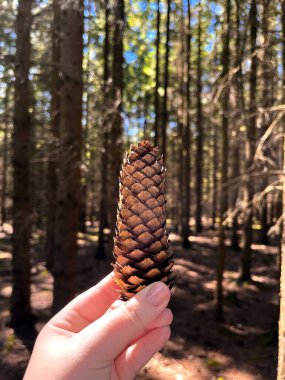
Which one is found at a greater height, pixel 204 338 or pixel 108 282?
pixel 108 282

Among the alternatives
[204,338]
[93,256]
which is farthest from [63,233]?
[93,256]

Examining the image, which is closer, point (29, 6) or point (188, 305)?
point (29, 6)

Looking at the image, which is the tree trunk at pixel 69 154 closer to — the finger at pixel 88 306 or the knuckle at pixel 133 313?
the finger at pixel 88 306

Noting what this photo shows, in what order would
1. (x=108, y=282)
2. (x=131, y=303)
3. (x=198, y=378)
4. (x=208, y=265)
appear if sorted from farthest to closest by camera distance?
(x=208, y=265) < (x=198, y=378) < (x=108, y=282) < (x=131, y=303)

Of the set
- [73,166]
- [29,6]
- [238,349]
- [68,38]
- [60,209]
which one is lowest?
[238,349]

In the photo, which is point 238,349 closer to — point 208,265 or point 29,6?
point 208,265

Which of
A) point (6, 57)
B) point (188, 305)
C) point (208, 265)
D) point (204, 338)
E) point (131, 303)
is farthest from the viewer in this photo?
point (208, 265)

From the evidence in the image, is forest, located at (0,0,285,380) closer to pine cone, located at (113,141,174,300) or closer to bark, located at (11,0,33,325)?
bark, located at (11,0,33,325)
